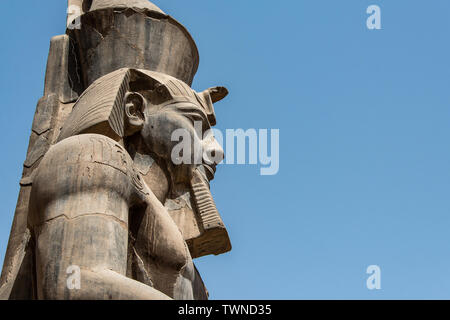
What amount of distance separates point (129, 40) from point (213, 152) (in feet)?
4.14

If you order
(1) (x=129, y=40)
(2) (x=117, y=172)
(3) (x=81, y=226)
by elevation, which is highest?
(1) (x=129, y=40)

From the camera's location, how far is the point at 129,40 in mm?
6824

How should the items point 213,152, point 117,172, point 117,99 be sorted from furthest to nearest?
1. point 213,152
2. point 117,99
3. point 117,172

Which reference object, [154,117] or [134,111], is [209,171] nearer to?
[154,117]

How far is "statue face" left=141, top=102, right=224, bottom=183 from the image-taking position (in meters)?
6.08

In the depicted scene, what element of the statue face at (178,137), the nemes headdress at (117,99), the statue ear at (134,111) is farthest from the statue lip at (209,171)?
the statue ear at (134,111)

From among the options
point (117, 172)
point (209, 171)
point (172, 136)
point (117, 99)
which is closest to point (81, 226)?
point (117, 172)

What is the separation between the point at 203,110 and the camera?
6.47 meters

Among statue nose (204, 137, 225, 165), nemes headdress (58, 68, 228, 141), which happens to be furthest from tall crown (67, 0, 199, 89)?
statue nose (204, 137, 225, 165)

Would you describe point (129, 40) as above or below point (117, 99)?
above

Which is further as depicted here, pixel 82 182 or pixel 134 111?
pixel 134 111
